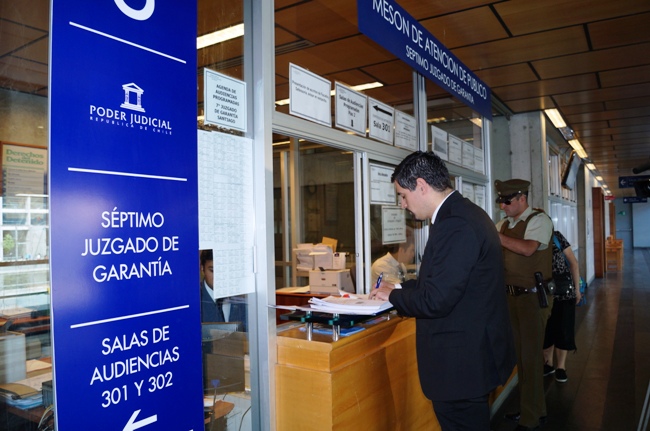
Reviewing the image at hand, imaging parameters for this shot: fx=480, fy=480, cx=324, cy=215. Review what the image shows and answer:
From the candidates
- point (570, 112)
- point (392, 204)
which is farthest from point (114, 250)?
point (570, 112)

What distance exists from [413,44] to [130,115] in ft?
5.81

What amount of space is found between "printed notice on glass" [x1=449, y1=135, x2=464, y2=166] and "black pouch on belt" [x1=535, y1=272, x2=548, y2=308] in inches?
43.5

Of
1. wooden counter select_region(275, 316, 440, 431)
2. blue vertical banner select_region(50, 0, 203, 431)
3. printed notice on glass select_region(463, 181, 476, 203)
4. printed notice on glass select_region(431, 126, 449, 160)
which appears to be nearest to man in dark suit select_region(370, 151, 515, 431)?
wooden counter select_region(275, 316, 440, 431)

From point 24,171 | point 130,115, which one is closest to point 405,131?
point 130,115

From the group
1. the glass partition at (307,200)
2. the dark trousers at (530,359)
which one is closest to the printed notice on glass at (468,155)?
the dark trousers at (530,359)

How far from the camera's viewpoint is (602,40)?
13.2ft

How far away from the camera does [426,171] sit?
6.42ft

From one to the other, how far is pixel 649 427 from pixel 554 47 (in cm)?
311

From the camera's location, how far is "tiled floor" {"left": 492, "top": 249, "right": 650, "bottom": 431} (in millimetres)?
3721

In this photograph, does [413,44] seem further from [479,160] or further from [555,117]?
[555,117]

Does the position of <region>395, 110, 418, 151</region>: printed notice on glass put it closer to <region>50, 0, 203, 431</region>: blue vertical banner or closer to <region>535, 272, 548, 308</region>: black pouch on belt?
<region>535, 272, 548, 308</region>: black pouch on belt

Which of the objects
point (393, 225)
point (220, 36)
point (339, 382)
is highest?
point (220, 36)

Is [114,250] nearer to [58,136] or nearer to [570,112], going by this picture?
[58,136]

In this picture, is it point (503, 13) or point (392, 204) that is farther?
point (503, 13)
